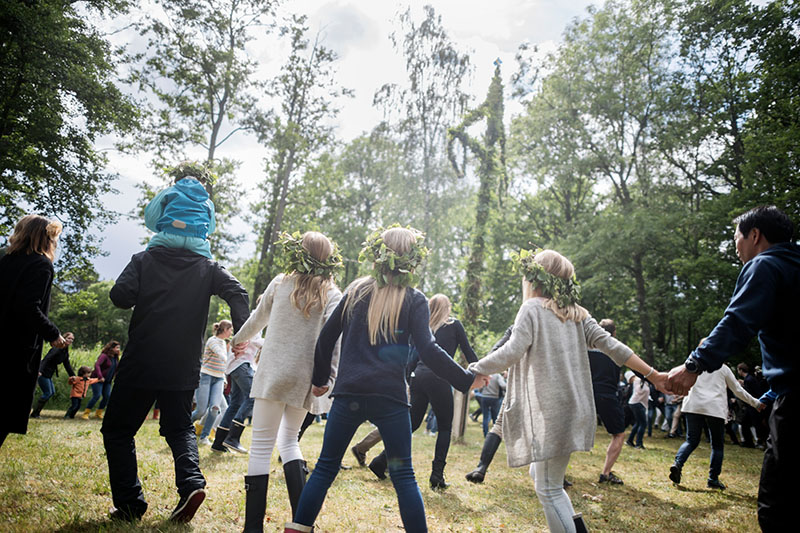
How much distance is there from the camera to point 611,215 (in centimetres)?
2131

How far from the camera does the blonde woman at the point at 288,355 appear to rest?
138 inches

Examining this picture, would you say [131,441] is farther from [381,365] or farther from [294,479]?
[381,365]

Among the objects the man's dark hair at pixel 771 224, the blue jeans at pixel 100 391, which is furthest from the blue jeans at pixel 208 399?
the man's dark hair at pixel 771 224

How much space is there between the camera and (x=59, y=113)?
14.2m

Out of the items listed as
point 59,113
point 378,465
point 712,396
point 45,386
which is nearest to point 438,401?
point 378,465

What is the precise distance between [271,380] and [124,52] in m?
18.0

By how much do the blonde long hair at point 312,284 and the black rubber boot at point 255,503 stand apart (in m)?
1.22

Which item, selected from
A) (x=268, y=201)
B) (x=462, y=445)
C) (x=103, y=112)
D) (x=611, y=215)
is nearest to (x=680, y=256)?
(x=611, y=215)

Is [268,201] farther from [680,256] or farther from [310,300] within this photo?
[310,300]

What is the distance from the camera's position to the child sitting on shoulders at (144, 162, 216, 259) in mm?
3836

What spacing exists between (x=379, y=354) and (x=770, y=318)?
227 cm

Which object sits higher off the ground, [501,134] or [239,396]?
[501,134]

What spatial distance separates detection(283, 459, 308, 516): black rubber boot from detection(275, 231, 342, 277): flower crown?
56.8 inches

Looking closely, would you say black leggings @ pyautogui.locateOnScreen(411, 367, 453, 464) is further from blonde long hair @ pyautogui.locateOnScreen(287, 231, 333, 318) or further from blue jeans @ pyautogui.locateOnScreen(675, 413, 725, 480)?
blue jeans @ pyautogui.locateOnScreen(675, 413, 725, 480)
